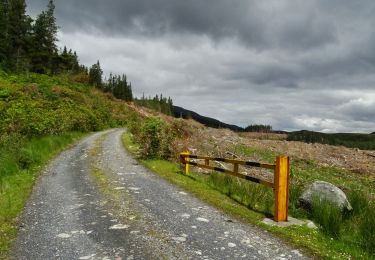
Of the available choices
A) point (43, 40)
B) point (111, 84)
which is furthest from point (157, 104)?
point (43, 40)

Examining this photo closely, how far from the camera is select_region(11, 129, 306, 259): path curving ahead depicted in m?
7.17

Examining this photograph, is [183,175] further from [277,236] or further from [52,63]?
[52,63]

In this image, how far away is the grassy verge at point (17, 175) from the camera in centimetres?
873

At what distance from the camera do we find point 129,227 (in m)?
8.65

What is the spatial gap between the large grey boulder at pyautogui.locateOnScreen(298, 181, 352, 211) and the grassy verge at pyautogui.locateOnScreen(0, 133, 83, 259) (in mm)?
7663

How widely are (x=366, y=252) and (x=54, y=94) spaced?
154 ft

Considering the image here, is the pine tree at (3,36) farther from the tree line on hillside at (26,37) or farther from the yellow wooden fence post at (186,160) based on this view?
the yellow wooden fence post at (186,160)

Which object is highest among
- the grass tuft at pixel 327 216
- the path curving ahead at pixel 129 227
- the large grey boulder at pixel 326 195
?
the large grey boulder at pixel 326 195

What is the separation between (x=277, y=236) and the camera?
27.1 ft

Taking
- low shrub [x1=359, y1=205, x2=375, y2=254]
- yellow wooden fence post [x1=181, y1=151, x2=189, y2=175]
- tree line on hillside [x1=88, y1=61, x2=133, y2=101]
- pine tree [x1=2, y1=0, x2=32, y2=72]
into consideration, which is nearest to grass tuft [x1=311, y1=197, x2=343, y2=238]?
low shrub [x1=359, y1=205, x2=375, y2=254]

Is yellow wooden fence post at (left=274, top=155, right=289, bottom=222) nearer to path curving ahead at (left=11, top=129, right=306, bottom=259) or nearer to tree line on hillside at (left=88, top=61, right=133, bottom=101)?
path curving ahead at (left=11, top=129, right=306, bottom=259)

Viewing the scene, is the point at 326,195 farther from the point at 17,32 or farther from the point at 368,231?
the point at 17,32

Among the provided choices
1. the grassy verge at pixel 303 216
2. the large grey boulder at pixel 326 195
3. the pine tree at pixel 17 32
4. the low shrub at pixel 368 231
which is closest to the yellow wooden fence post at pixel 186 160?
the grassy verge at pixel 303 216

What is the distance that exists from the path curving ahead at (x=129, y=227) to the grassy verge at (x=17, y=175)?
1.01 ft
